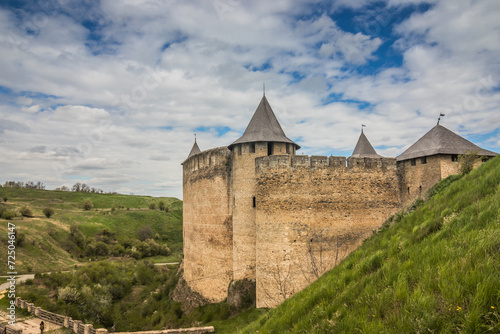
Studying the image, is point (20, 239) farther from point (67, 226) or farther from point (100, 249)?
point (67, 226)

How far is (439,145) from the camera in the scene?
14969mm

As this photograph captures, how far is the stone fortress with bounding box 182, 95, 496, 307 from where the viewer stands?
13930 millimetres

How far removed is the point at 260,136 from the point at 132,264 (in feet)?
92.1

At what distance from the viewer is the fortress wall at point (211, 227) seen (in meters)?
18.5

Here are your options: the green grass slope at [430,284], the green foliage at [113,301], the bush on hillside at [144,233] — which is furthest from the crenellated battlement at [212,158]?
the bush on hillside at [144,233]

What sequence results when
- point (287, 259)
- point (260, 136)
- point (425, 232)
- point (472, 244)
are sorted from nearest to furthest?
point (472, 244) < point (425, 232) < point (287, 259) < point (260, 136)

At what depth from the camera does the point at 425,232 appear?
6285 millimetres

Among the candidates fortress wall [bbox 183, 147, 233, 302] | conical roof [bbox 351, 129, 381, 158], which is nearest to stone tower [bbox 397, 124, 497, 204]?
conical roof [bbox 351, 129, 381, 158]

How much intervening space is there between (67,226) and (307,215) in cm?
4303

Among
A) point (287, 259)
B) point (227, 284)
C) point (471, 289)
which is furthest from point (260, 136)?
point (471, 289)

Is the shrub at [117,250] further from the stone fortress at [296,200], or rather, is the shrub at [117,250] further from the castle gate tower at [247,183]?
the castle gate tower at [247,183]

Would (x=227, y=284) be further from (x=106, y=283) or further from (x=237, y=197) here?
(x=106, y=283)

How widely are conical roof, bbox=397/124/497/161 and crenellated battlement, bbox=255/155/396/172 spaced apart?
170 centimetres

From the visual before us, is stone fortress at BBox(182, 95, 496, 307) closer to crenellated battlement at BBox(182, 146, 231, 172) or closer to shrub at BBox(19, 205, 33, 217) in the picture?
crenellated battlement at BBox(182, 146, 231, 172)
